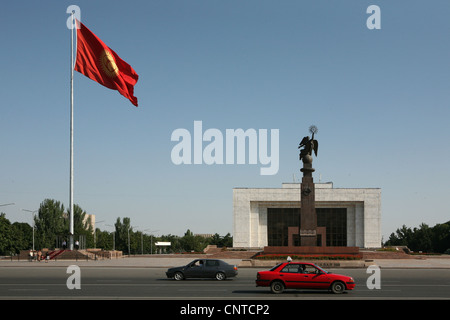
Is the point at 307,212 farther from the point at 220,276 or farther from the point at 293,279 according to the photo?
the point at 293,279

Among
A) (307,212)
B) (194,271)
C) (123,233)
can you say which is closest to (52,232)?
(123,233)

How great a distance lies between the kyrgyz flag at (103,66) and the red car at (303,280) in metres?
21.7

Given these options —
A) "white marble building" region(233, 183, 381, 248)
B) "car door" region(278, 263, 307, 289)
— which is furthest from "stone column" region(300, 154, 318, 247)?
"white marble building" region(233, 183, 381, 248)

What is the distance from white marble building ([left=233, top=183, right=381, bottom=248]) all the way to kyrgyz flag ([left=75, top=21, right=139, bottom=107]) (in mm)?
55281

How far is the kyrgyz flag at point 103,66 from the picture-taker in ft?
132

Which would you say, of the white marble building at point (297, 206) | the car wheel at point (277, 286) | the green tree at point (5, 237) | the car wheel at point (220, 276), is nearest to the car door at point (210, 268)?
the car wheel at point (220, 276)

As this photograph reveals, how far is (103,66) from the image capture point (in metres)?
40.3

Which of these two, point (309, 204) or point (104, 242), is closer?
point (309, 204)

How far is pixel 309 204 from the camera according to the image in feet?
165

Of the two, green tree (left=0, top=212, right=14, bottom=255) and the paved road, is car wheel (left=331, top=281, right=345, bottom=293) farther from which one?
green tree (left=0, top=212, right=14, bottom=255)

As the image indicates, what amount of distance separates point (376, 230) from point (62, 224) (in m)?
54.2
